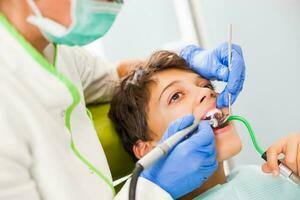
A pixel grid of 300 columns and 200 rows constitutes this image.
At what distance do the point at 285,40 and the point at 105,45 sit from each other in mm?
1313

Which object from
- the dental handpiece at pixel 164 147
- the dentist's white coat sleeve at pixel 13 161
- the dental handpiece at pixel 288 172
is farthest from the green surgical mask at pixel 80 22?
the dental handpiece at pixel 288 172

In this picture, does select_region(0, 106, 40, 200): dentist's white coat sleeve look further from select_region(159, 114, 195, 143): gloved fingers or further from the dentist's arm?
select_region(159, 114, 195, 143): gloved fingers

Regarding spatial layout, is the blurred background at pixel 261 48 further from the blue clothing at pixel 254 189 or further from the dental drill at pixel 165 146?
the dental drill at pixel 165 146

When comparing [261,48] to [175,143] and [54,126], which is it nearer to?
[175,143]

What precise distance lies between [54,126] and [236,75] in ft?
1.92

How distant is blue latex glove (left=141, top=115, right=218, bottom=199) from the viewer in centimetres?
102

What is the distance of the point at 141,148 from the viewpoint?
127 centimetres

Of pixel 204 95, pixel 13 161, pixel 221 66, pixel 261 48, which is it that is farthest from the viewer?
pixel 261 48

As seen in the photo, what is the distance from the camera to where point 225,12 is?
5.52 ft

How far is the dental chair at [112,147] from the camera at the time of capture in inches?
52.0

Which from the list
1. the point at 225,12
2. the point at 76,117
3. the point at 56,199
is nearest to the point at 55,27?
the point at 76,117

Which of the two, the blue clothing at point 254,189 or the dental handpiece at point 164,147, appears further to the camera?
the blue clothing at point 254,189

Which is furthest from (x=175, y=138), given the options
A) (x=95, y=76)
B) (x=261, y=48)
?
(x=261, y=48)

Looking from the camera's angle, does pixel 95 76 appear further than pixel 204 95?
Yes
